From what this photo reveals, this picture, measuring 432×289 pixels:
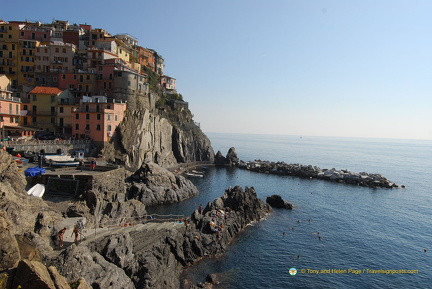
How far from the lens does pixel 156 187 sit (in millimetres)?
58375

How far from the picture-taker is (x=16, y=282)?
12.6 meters

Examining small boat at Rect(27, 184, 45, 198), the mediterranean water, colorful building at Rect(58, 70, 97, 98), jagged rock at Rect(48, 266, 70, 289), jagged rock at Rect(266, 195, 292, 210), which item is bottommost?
the mediterranean water

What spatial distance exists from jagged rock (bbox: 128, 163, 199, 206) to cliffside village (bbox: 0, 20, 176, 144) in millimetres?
15311

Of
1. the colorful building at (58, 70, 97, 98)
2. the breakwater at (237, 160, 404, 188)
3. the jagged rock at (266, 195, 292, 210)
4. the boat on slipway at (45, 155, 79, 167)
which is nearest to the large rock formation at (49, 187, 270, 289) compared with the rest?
the jagged rock at (266, 195, 292, 210)

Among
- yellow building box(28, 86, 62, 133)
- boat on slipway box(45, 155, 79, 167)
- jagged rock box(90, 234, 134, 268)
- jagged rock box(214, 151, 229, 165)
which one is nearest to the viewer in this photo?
jagged rock box(90, 234, 134, 268)

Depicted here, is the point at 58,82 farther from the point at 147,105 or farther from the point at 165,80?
the point at 165,80

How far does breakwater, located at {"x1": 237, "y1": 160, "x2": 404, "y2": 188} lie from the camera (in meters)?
90.5

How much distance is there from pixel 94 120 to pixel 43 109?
14046 mm

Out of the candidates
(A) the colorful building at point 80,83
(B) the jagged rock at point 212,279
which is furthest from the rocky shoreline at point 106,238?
(A) the colorful building at point 80,83

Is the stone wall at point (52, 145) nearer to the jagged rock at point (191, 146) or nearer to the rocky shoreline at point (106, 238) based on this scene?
the rocky shoreline at point (106, 238)

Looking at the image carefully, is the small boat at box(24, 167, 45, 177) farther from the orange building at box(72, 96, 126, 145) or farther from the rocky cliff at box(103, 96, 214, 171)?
the orange building at box(72, 96, 126, 145)

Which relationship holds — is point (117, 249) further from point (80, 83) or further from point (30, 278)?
point (80, 83)

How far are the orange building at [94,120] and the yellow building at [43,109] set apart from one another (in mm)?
6394

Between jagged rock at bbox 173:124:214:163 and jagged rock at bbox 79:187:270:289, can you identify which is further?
jagged rock at bbox 173:124:214:163
